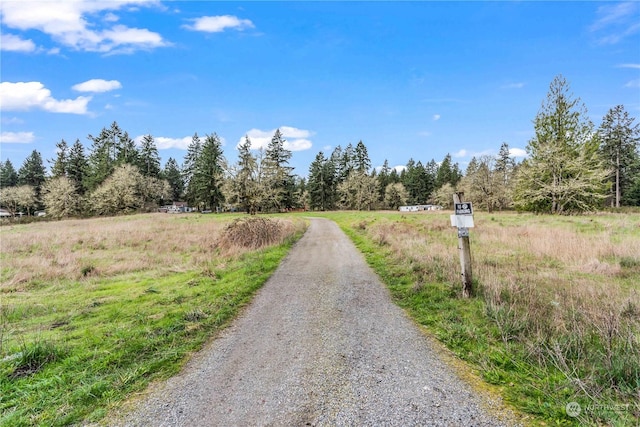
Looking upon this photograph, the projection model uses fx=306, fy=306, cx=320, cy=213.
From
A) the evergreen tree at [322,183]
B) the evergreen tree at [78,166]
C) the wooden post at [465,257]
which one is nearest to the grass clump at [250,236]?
the wooden post at [465,257]

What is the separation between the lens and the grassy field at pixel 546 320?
10.5ft

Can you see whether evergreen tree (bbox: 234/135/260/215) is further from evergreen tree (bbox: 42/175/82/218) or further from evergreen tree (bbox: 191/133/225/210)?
evergreen tree (bbox: 42/175/82/218)

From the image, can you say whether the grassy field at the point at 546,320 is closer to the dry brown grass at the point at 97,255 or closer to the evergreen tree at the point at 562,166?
the dry brown grass at the point at 97,255

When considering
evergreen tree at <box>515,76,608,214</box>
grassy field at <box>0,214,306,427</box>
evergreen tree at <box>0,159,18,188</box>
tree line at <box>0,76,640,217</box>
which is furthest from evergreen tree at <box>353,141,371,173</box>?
evergreen tree at <box>0,159,18,188</box>

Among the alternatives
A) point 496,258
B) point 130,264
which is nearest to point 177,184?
point 130,264

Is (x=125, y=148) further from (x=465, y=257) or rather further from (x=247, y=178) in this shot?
(x=465, y=257)

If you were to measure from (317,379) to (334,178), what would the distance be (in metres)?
69.7

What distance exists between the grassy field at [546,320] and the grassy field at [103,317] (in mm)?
4153

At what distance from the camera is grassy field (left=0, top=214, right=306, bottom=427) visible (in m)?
3.61

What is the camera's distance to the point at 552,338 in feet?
13.8

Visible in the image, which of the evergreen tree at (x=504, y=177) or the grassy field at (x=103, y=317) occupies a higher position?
the evergreen tree at (x=504, y=177)

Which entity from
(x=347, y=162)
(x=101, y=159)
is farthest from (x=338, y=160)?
(x=101, y=159)

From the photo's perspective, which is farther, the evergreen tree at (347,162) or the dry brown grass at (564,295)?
the evergreen tree at (347,162)

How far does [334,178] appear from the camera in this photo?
72.6 metres
